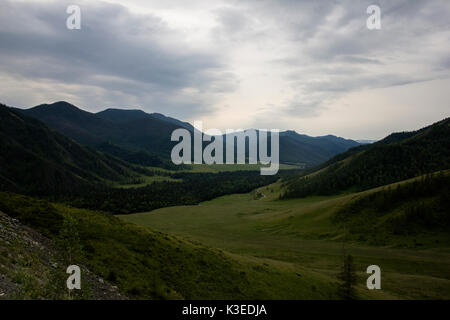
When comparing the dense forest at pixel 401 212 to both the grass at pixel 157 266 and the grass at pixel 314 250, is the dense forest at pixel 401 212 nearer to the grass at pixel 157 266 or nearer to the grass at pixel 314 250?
the grass at pixel 314 250

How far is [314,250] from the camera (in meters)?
82.8

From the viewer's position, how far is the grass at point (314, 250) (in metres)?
48.5

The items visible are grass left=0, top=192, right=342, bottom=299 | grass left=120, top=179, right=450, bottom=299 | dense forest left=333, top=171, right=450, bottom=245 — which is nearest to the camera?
grass left=0, top=192, right=342, bottom=299

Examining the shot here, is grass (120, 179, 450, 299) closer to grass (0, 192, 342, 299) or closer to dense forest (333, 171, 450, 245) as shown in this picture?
grass (0, 192, 342, 299)

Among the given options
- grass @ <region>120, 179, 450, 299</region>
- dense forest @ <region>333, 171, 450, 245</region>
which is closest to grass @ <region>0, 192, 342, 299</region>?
grass @ <region>120, 179, 450, 299</region>

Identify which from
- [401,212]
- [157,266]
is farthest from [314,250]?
[157,266]

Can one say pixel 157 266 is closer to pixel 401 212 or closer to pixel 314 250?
pixel 314 250

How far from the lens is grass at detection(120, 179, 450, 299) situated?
48522 mm

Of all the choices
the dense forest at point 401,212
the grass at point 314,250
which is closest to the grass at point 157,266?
the grass at point 314,250

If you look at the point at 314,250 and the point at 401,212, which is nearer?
the point at 314,250

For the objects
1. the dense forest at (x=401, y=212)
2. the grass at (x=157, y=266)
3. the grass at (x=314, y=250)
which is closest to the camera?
the grass at (x=157, y=266)
